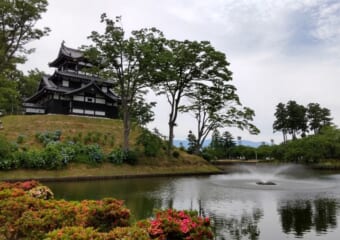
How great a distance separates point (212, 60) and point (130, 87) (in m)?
9.96

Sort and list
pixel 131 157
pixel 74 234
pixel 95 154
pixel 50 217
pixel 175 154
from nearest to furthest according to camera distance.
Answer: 1. pixel 74 234
2. pixel 50 217
3. pixel 95 154
4. pixel 131 157
5. pixel 175 154

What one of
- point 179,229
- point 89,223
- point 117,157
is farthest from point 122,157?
point 179,229

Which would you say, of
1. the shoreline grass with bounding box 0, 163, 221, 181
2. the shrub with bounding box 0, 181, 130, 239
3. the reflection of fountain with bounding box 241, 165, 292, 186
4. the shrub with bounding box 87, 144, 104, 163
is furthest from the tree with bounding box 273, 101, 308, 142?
the shrub with bounding box 0, 181, 130, 239

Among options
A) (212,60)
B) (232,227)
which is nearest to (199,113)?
(212,60)

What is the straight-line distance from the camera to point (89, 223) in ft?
20.6

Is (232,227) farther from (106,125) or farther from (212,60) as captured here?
(106,125)

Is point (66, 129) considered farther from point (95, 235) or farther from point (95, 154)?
point (95, 235)

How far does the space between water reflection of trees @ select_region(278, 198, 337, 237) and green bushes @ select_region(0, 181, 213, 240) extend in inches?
203

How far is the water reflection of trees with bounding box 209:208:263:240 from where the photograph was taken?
8.50m

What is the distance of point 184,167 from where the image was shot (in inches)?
1313

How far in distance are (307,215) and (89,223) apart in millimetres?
8600

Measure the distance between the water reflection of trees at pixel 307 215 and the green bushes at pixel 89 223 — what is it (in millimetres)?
5144

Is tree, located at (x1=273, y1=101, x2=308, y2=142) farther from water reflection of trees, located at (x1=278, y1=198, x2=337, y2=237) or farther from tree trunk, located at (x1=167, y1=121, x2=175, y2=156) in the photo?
water reflection of trees, located at (x1=278, y1=198, x2=337, y2=237)

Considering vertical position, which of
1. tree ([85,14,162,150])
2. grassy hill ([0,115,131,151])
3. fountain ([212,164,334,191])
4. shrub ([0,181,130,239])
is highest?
tree ([85,14,162,150])
